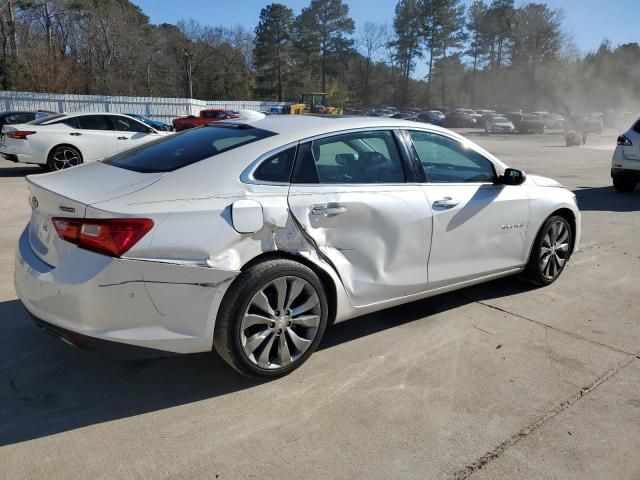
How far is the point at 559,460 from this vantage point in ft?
8.44

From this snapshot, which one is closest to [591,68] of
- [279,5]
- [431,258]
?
[279,5]

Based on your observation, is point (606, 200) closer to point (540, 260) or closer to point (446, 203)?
point (540, 260)

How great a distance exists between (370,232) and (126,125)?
35.1 feet

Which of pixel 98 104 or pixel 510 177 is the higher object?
pixel 98 104

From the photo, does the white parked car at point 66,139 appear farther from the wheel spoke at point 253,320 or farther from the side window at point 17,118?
the wheel spoke at point 253,320

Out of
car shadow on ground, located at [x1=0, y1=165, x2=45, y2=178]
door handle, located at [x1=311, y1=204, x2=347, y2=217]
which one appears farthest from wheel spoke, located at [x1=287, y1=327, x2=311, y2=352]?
car shadow on ground, located at [x1=0, y1=165, x2=45, y2=178]

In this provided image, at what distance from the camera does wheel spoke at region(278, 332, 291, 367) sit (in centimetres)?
316

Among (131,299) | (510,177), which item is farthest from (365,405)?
(510,177)

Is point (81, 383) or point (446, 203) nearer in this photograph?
point (81, 383)

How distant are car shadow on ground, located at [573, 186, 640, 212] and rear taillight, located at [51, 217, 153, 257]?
26.6ft

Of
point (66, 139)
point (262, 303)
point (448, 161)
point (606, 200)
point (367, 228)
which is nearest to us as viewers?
point (262, 303)

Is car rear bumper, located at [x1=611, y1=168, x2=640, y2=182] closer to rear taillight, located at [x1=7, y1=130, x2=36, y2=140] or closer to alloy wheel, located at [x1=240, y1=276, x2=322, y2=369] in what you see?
alloy wheel, located at [x1=240, y1=276, x2=322, y2=369]

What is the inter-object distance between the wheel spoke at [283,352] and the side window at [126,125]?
1069 centimetres

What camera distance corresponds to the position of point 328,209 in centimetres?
324
